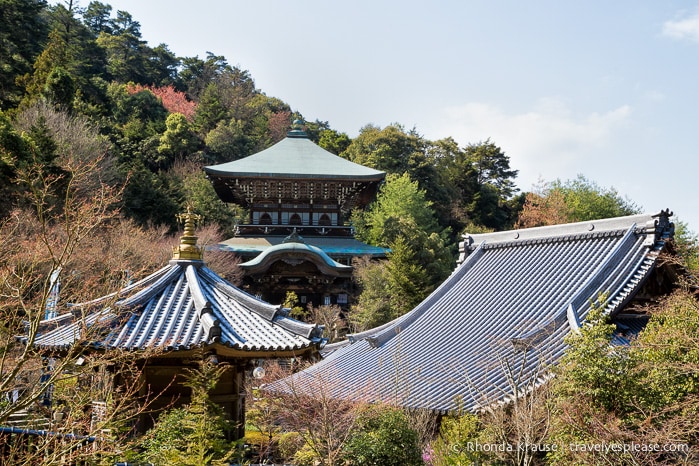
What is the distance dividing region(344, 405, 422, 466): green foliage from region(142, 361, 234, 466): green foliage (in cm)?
162

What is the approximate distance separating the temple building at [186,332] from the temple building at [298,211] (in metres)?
16.8

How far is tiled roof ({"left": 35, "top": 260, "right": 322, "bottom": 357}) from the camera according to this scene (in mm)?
7398

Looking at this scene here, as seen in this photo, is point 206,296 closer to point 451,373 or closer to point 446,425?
point 446,425

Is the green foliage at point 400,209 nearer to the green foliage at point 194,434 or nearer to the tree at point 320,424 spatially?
the tree at point 320,424

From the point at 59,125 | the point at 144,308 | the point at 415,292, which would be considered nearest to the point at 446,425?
the point at 144,308

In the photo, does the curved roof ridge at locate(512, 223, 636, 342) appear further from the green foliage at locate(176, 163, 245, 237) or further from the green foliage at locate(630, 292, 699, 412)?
the green foliage at locate(176, 163, 245, 237)

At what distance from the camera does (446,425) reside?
412 inches

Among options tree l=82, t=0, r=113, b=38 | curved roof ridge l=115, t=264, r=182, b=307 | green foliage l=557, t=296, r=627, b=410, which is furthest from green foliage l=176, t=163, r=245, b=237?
tree l=82, t=0, r=113, b=38

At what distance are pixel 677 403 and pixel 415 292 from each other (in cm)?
1625

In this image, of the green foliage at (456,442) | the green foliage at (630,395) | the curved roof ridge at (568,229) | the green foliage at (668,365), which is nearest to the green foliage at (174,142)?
the curved roof ridge at (568,229)

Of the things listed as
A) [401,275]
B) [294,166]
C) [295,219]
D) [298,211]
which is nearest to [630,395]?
[401,275]

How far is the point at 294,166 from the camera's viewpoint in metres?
28.5

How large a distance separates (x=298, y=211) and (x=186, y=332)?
2118 cm

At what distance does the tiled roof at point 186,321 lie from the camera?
740 centimetres
